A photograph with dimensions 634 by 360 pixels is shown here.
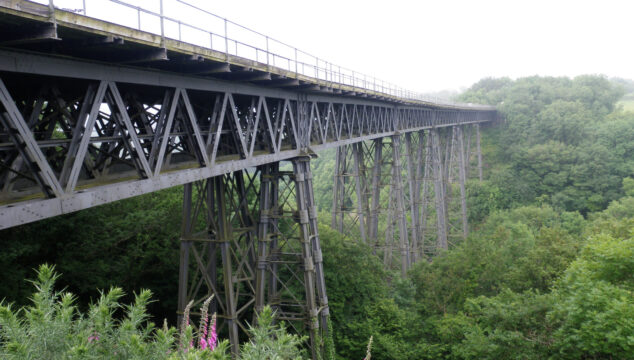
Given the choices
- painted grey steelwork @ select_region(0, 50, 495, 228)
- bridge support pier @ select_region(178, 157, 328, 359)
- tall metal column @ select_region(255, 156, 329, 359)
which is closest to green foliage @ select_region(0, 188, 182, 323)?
bridge support pier @ select_region(178, 157, 328, 359)

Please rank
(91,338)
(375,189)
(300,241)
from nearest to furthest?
(91,338)
(300,241)
(375,189)

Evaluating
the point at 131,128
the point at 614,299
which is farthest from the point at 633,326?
the point at 131,128

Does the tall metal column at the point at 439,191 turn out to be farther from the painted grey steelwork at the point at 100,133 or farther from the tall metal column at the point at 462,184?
the painted grey steelwork at the point at 100,133

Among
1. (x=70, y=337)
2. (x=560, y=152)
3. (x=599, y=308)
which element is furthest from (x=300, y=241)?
(x=560, y=152)

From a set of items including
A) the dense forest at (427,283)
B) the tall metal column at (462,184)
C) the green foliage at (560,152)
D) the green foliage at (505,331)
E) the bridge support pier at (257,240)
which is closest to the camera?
the bridge support pier at (257,240)

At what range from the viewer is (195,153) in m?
6.78

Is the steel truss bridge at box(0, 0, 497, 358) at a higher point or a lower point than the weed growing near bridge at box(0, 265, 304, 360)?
higher

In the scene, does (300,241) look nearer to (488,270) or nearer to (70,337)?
(70,337)

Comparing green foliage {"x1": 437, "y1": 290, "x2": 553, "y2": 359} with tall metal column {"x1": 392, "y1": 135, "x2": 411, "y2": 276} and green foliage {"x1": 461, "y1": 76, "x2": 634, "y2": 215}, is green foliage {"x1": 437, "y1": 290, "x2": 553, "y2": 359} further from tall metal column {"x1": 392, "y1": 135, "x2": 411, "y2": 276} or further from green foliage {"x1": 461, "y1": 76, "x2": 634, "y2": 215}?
green foliage {"x1": 461, "y1": 76, "x2": 634, "y2": 215}

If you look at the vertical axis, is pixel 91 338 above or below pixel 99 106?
below

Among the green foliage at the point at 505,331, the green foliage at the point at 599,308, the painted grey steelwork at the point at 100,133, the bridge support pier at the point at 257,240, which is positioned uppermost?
the painted grey steelwork at the point at 100,133

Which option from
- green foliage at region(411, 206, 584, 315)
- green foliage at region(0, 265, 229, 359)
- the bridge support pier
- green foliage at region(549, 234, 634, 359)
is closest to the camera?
green foliage at region(0, 265, 229, 359)

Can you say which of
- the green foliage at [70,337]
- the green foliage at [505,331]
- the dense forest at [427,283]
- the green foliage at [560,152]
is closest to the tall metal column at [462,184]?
the dense forest at [427,283]

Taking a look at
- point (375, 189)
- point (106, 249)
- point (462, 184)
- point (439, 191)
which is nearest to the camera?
point (106, 249)
